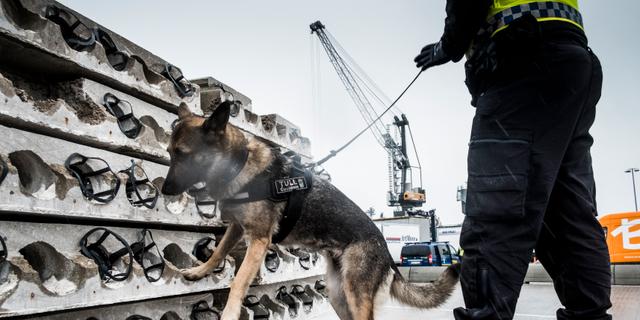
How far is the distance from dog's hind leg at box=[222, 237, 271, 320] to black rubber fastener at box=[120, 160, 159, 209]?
0.77m

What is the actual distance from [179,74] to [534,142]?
9.57 feet

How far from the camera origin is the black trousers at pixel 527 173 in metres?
1.79

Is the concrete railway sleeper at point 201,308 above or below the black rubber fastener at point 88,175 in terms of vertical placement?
below

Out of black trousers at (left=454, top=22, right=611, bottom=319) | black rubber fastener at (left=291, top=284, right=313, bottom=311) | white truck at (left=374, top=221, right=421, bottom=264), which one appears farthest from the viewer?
white truck at (left=374, top=221, right=421, bottom=264)

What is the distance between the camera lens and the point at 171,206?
3350 mm

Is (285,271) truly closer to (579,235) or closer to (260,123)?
(260,123)

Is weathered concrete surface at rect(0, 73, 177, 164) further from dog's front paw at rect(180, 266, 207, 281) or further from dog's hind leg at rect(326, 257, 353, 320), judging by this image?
dog's hind leg at rect(326, 257, 353, 320)

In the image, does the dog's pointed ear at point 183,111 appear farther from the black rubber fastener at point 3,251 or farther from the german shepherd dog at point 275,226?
the black rubber fastener at point 3,251

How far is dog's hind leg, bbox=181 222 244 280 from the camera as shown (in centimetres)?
330

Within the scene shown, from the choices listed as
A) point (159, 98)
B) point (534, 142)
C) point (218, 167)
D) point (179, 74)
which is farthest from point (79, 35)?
point (534, 142)

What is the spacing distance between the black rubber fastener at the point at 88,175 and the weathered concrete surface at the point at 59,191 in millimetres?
30

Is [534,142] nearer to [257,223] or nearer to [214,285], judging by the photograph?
[257,223]

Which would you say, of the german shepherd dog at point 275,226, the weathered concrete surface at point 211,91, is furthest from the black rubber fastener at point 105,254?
the weathered concrete surface at point 211,91

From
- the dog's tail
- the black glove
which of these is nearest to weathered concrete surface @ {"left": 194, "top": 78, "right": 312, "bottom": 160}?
the dog's tail
